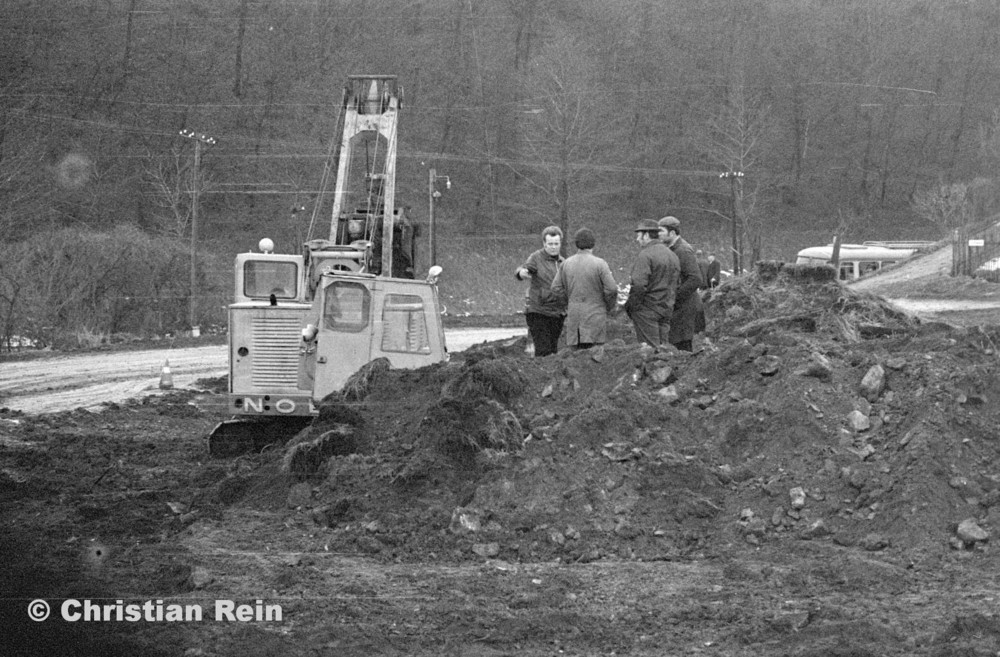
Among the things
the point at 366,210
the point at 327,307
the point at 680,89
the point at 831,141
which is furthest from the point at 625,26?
the point at 327,307

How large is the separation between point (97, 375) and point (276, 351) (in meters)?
12.9

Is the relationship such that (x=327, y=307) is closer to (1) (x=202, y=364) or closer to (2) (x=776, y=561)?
(2) (x=776, y=561)

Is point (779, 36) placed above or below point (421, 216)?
above

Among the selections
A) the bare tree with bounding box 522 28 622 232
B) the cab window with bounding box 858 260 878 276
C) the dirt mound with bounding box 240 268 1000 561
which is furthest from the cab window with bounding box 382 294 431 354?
the cab window with bounding box 858 260 878 276

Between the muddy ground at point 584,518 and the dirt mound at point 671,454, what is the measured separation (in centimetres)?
2

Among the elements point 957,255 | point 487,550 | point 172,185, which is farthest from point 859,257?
point 487,550

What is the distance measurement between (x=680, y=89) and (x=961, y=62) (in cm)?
1386

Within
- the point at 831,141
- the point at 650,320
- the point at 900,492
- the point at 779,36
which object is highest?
the point at 779,36

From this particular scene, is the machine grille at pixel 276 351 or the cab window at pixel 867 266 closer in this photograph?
the machine grille at pixel 276 351

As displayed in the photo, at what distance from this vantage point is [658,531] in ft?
29.2

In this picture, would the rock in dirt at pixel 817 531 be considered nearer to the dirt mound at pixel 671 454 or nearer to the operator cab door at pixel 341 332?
the dirt mound at pixel 671 454

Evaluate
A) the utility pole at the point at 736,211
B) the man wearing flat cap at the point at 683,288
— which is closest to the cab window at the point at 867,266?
the utility pole at the point at 736,211

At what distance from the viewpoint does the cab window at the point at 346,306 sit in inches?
523

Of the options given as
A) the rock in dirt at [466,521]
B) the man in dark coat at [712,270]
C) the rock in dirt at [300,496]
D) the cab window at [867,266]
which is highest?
the man in dark coat at [712,270]
